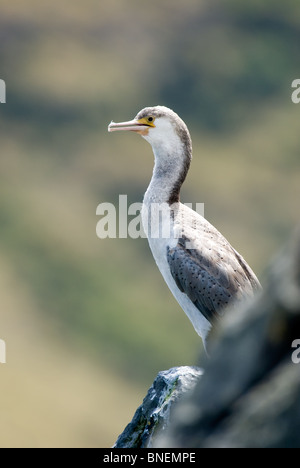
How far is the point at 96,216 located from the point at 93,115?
2501cm

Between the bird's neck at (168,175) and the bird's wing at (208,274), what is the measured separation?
3.19 ft

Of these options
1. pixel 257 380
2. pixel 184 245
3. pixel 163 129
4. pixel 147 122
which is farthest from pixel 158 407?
pixel 257 380

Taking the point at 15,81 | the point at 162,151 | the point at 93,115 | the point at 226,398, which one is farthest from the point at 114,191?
the point at 226,398

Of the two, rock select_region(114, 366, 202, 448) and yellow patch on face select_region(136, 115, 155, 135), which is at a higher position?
yellow patch on face select_region(136, 115, 155, 135)

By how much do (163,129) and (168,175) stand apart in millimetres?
849

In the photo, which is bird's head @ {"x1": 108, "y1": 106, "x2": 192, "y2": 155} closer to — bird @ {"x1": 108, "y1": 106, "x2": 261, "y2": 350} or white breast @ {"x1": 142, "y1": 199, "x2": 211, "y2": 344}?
bird @ {"x1": 108, "y1": 106, "x2": 261, "y2": 350}

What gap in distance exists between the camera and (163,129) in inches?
675

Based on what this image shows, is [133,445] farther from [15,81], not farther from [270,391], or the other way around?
[15,81]

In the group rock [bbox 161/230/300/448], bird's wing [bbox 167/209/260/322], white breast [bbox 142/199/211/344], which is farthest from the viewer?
white breast [bbox 142/199/211/344]

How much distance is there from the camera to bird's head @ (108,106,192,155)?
1706 cm

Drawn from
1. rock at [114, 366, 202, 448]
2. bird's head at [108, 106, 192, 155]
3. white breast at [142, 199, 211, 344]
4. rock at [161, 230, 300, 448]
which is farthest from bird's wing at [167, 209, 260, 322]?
rock at [161, 230, 300, 448]

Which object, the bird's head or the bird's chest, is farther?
the bird's head

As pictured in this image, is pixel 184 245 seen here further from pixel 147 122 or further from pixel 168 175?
pixel 147 122

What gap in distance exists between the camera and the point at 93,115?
400 feet
